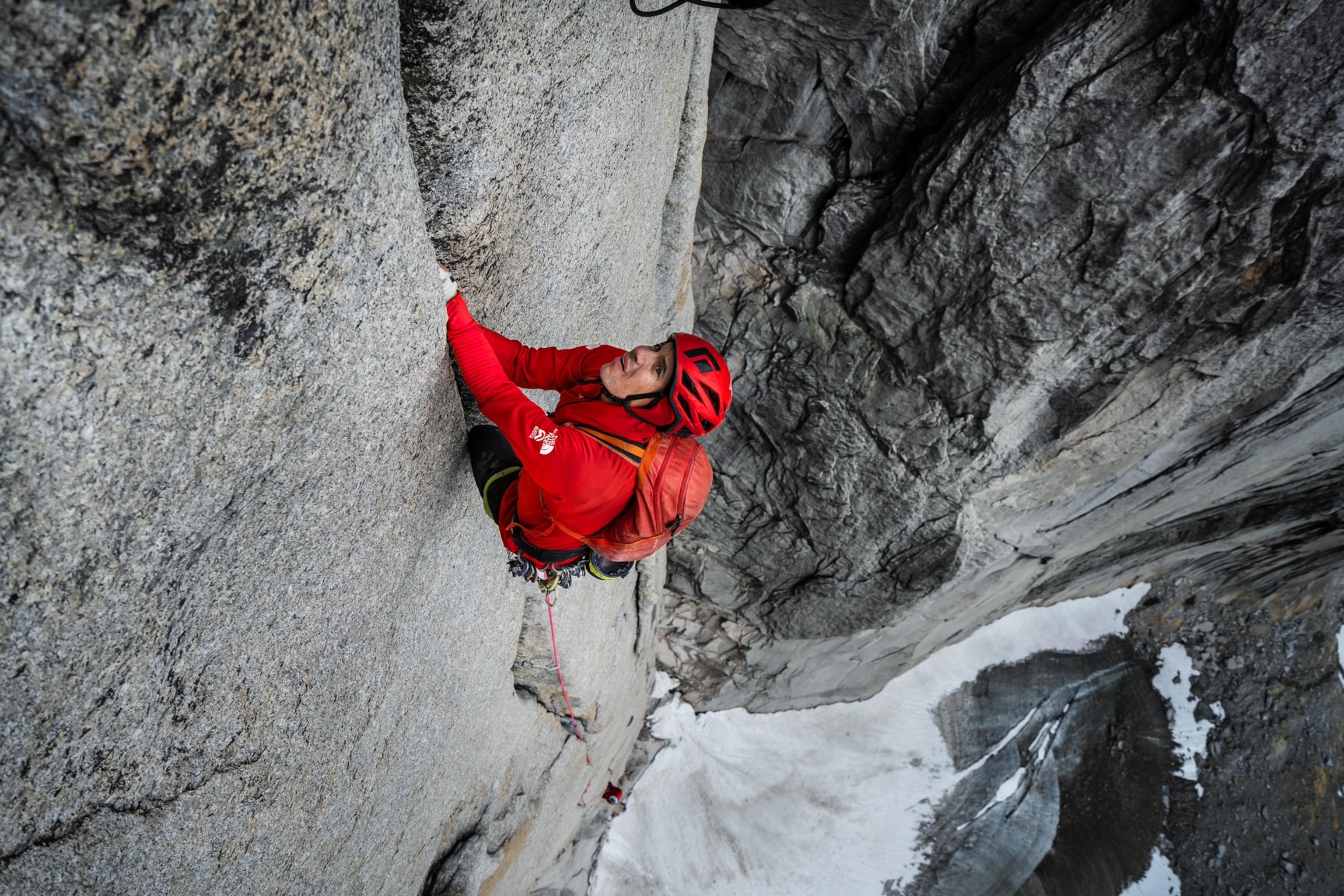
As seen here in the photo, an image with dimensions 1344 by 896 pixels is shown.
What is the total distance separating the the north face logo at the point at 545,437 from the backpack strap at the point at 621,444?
0.21 metres

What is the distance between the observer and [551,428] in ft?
9.80

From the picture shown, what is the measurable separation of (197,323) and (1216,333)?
6664 mm

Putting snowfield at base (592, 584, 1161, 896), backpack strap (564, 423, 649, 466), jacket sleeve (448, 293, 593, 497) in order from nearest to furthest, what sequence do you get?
jacket sleeve (448, 293, 593, 497) < backpack strap (564, 423, 649, 466) < snowfield at base (592, 584, 1161, 896)

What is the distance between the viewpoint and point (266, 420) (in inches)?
80.4

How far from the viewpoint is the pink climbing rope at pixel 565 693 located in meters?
4.91

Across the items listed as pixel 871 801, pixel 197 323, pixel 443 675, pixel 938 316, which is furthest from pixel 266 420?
pixel 871 801

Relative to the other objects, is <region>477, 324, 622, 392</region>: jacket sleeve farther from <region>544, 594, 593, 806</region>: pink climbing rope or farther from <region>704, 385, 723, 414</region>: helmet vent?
<region>544, 594, 593, 806</region>: pink climbing rope

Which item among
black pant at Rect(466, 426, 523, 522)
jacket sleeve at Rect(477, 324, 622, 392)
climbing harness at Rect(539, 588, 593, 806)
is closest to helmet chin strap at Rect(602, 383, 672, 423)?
jacket sleeve at Rect(477, 324, 622, 392)

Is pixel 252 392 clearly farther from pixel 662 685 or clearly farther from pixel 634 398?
pixel 662 685

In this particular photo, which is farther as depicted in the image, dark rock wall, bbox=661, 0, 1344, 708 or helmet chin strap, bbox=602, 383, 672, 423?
dark rock wall, bbox=661, 0, 1344, 708

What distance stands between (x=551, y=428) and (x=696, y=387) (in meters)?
0.65

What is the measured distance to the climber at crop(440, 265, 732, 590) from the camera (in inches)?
116

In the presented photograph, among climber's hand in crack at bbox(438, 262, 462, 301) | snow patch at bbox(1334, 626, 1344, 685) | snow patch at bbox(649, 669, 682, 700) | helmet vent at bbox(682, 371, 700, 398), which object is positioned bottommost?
climber's hand in crack at bbox(438, 262, 462, 301)

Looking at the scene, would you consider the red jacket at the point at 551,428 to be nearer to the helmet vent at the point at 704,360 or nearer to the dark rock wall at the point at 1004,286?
the helmet vent at the point at 704,360
